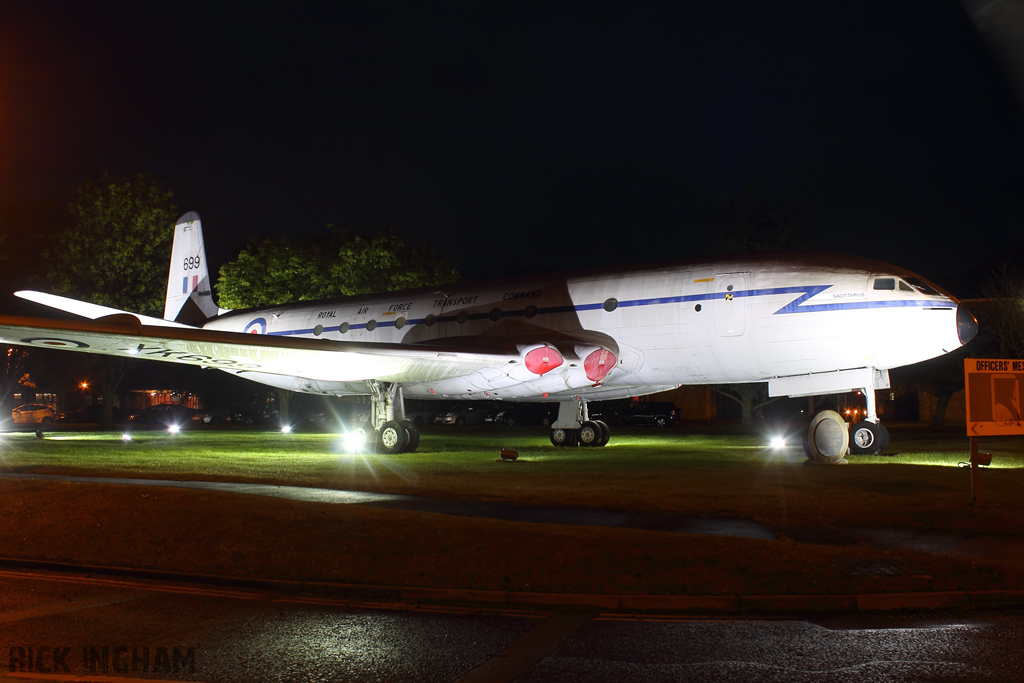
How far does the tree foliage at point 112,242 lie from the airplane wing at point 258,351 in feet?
78.7

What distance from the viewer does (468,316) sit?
2153cm

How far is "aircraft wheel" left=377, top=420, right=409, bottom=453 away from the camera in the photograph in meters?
21.0

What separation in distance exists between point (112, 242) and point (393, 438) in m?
27.3

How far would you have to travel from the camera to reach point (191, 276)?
30.4 meters

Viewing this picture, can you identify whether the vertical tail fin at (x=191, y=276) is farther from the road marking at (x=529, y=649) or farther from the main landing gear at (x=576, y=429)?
the road marking at (x=529, y=649)

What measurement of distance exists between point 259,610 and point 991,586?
22.0 ft

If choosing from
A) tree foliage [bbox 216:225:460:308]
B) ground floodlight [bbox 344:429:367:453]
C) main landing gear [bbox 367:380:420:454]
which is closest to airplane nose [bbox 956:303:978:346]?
main landing gear [bbox 367:380:420:454]

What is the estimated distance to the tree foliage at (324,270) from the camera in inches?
1538

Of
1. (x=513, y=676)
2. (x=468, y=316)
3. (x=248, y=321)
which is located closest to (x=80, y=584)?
(x=513, y=676)

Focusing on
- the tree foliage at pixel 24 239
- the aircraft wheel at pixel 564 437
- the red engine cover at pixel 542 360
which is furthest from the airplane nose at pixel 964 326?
the tree foliage at pixel 24 239

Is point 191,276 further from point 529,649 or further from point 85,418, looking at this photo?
point 85,418

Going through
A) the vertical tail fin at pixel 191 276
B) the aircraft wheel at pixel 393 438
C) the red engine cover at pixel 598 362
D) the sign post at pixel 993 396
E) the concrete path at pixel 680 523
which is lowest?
the concrete path at pixel 680 523

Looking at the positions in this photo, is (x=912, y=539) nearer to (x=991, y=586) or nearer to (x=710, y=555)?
(x=991, y=586)

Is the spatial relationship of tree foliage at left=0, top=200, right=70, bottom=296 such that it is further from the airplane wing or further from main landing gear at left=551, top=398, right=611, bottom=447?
main landing gear at left=551, top=398, right=611, bottom=447
